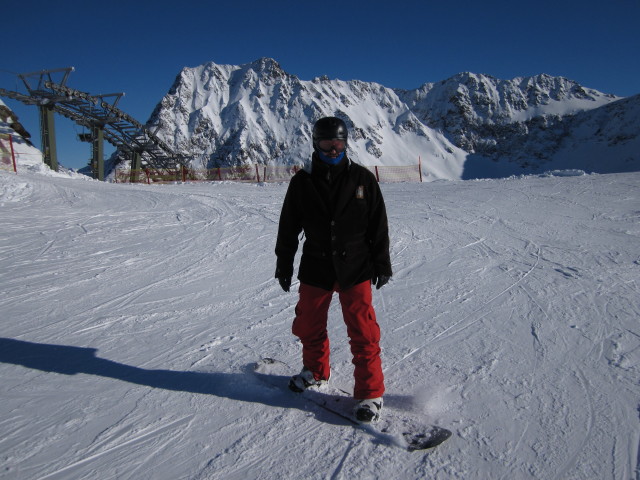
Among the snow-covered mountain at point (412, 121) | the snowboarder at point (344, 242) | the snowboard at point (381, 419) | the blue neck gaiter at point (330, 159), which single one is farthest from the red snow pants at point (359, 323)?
the snow-covered mountain at point (412, 121)

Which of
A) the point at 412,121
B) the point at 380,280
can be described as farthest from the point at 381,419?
the point at 412,121

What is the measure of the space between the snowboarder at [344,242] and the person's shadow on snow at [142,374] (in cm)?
38

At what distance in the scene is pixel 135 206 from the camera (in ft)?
32.3

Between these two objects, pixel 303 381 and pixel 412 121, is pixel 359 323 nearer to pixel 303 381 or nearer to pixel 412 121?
pixel 303 381

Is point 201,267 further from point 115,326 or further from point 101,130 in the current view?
point 101,130

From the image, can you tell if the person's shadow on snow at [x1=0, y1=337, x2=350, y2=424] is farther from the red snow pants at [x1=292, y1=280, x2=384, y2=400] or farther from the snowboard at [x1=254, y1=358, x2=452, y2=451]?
the red snow pants at [x1=292, y1=280, x2=384, y2=400]

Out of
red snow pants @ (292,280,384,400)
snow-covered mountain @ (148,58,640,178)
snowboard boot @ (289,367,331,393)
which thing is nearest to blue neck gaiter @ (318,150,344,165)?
red snow pants @ (292,280,384,400)

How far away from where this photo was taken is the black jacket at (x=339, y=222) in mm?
2252

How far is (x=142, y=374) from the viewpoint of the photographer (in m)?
2.75

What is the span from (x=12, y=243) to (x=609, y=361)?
8.11m

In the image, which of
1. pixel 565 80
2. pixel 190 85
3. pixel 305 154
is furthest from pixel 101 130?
pixel 565 80

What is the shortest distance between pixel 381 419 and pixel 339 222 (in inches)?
46.1

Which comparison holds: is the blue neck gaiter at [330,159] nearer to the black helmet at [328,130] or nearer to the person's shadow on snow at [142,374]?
the black helmet at [328,130]

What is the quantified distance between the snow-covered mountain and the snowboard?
388 feet
